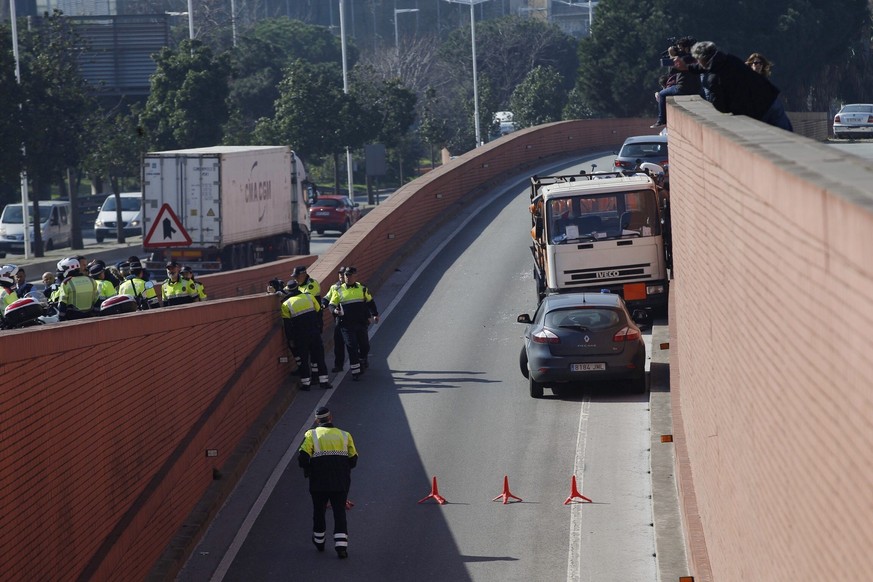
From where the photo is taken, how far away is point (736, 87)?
11055 mm

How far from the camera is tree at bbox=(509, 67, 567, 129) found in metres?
78.8

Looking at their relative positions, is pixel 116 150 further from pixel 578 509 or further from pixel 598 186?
pixel 578 509

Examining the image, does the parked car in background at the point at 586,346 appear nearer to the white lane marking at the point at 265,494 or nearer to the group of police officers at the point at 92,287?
the white lane marking at the point at 265,494

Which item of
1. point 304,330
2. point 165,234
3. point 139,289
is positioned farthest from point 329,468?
point 165,234

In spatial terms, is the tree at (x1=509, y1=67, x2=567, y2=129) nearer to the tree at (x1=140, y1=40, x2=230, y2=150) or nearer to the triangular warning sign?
the tree at (x1=140, y1=40, x2=230, y2=150)

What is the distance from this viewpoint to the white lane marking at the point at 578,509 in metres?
13.3

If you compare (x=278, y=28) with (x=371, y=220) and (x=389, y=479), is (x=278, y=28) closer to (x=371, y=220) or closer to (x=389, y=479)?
(x=371, y=220)

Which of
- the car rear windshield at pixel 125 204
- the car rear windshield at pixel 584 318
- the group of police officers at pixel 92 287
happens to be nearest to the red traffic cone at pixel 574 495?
the car rear windshield at pixel 584 318

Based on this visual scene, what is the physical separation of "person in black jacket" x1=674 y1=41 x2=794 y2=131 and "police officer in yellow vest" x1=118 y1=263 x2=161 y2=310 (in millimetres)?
11357

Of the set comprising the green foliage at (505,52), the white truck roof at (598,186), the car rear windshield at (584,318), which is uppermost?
the green foliage at (505,52)

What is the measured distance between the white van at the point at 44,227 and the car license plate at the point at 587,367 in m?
35.6

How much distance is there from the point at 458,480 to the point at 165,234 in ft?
63.8

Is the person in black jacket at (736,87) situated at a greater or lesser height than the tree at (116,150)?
lesser

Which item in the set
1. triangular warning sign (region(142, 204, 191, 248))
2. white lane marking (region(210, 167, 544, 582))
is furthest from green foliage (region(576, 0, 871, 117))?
white lane marking (region(210, 167, 544, 582))
